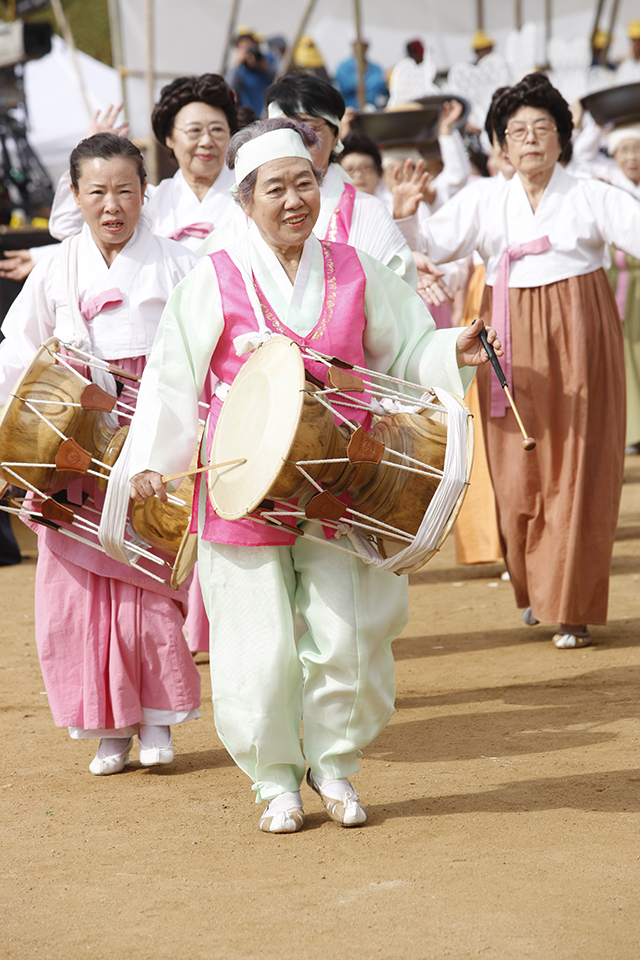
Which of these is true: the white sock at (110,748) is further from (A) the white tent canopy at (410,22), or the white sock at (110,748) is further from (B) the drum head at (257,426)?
(A) the white tent canopy at (410,22)

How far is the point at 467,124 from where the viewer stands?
456 inches

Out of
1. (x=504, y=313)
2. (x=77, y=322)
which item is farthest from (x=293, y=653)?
(x=504, y=313)

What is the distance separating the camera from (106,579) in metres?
4.07

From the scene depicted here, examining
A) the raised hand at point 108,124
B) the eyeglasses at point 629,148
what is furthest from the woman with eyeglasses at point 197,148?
the eyeglasses at point 629,148

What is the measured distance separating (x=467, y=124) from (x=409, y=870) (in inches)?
374

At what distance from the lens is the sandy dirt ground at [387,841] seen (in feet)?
9.09

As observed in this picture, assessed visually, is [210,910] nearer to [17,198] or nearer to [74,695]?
[74,695]

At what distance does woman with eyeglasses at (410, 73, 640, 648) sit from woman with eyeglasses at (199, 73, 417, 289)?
0.89 metres

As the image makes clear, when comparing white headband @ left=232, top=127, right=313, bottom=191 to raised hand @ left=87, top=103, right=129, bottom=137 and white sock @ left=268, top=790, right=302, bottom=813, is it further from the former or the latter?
raised hand @ left=87, top=103, right=129, bottom=137

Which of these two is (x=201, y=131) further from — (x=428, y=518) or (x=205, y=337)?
(x=428, y=518)

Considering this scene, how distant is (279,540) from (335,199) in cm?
166

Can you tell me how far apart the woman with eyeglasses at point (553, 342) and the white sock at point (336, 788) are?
201 centimetres

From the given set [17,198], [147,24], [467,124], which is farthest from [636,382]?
[17,198]

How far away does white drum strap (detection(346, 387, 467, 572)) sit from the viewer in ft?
10.6
